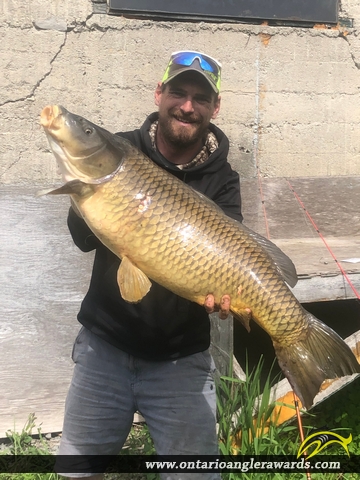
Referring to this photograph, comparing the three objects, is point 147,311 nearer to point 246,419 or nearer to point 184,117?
point 184,117

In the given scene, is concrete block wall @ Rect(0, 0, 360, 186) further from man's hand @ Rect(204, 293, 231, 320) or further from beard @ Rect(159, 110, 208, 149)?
man's hand @ Rect(204, 293, 231, 320)

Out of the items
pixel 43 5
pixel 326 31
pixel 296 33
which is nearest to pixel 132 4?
pixel 43 5

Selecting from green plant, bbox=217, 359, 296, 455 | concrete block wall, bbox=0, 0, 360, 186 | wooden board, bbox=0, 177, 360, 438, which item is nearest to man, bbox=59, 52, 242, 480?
green plant, bbox=217, 359, 296, 455

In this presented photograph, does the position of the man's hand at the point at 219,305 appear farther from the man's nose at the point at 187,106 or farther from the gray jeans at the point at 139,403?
the man's nose at the point at 187,106

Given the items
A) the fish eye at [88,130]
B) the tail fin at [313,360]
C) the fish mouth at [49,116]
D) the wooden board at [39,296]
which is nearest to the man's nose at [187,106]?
the fish eye at [88,130]

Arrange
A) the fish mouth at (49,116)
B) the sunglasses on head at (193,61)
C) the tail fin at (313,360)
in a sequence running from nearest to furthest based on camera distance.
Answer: the fish mouth at (49,116), the tail fin at (313,360), the sunglasses on head at (193,61)

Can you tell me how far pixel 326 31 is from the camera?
Answer: 3.68m

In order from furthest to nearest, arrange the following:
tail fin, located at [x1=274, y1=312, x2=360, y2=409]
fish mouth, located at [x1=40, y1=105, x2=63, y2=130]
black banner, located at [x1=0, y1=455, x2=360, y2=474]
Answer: black banner, located at [x1=0, y1=455, x2=360, y2=474]
tail fin, located at [x1=274, y1=312, x2=360, y2=409]
fish mouth, located at [x1=40, y1=105, x2=63, y2=130]

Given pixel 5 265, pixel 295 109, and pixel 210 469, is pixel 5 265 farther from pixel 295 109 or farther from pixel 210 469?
pixel 295 109

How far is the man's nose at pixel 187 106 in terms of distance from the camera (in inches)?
75.2

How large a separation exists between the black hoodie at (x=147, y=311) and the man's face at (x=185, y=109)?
11 cm

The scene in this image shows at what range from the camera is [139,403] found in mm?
1896

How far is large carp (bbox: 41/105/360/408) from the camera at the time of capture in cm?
151

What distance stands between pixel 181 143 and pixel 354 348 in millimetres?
1511
